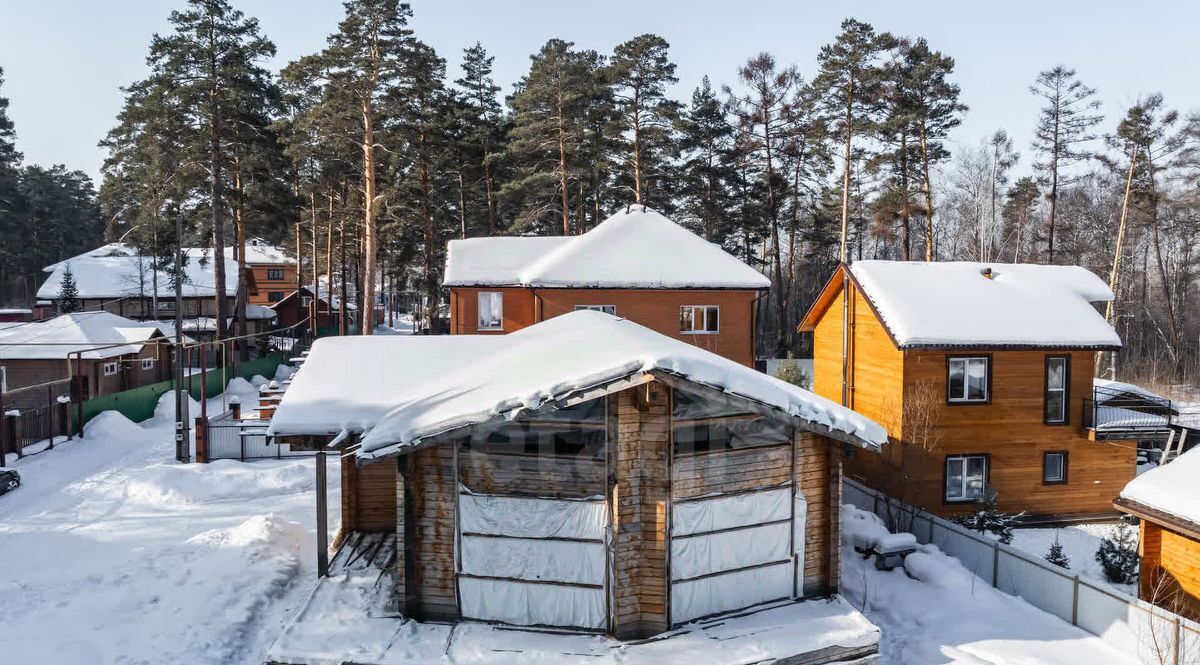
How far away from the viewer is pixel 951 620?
10.8 m

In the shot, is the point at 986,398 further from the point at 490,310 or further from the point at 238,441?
the point at 238,441

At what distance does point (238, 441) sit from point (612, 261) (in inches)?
508

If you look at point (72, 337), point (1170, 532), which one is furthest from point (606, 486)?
point (72, 337)

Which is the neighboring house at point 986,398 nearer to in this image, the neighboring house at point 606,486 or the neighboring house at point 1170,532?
the neighboring house at point 1170,532

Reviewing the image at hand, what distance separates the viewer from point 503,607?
30.5 ft

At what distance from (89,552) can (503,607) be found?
8.29 meters

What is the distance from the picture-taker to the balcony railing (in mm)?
17531

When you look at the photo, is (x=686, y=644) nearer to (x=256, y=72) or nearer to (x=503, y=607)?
(x=503, y=607)

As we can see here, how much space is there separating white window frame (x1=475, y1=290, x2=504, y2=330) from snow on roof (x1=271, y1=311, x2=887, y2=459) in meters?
10.3

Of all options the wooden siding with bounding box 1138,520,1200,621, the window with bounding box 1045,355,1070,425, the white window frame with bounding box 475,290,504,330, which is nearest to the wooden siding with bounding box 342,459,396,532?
the white window frame with bounding box 475,290,504,330

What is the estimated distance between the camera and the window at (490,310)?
2422 centimetres

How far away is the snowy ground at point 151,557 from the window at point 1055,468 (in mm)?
17547

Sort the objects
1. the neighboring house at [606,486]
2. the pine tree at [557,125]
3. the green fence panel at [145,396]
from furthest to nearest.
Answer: the pine tree at [557,125] < the green fence panel at [145,396] < the neighboring house at [606,486]

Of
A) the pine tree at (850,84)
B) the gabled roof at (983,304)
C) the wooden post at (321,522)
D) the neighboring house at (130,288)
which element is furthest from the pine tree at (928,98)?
the neighboring house at (130,288)
